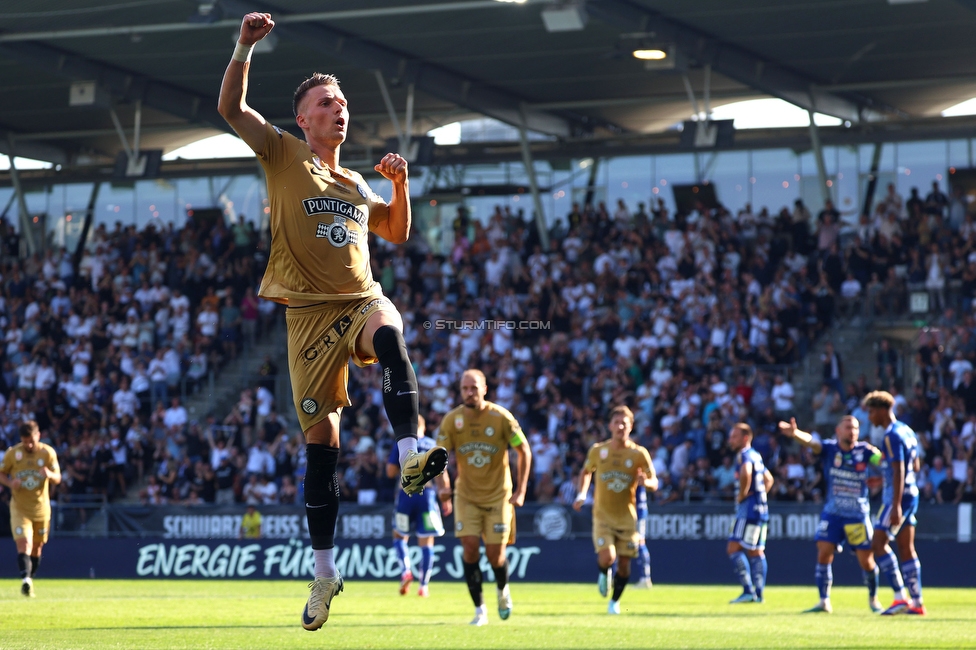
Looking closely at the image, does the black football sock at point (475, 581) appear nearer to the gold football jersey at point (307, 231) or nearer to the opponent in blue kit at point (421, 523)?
the opponent in blue kit at point (421, 523)

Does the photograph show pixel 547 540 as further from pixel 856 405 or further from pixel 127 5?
pixel 127 5

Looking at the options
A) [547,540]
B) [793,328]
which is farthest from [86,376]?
[793,328]

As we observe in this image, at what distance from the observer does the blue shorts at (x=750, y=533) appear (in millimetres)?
16934

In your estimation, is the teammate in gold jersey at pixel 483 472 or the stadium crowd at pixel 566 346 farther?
the stadium crowd at pixel 566 346

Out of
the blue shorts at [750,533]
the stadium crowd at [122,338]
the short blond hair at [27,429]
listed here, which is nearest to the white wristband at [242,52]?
the blue shorts at [750,533]

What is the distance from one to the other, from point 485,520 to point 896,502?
433 centimetres

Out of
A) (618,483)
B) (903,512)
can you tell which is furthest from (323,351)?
(903,512)

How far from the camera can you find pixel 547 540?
2209 centimetres

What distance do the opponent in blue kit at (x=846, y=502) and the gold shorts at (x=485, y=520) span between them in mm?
3708

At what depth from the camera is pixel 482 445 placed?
1385 centimetres

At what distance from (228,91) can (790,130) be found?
87.2ft

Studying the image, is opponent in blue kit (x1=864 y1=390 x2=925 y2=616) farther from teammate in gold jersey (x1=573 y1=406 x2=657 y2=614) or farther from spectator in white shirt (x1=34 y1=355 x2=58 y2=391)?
spectator in white shirt (x1=34 y1=355 x2=58 y2=391)

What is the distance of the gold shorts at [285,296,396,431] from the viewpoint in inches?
280

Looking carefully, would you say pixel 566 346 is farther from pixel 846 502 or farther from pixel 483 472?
pixel 483 472
